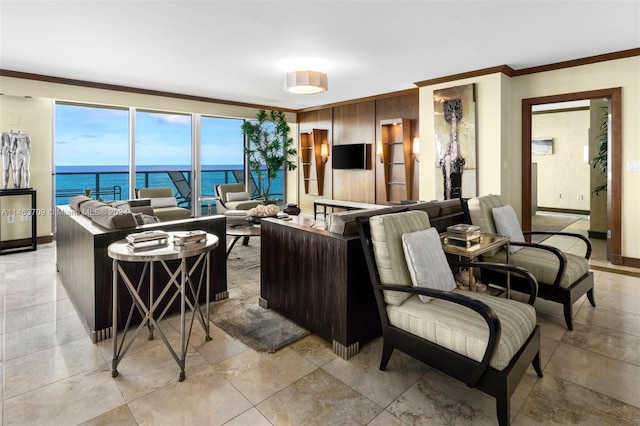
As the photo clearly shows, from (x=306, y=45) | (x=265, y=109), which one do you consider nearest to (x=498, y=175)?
(x=306, y=45)

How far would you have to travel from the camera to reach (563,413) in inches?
70.8

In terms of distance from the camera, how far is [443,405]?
73.3 inches

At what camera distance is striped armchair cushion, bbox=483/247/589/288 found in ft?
9.22

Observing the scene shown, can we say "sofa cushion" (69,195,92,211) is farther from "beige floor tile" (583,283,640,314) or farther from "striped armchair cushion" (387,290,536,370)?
"beige floor tile" (583,283,640,314)

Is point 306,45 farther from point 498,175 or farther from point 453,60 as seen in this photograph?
point 498,175

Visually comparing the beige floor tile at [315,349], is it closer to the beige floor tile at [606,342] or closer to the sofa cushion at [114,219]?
the sofa cushion at [114,219]

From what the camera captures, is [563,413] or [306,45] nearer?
[563,413]

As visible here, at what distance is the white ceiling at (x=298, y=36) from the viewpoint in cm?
324

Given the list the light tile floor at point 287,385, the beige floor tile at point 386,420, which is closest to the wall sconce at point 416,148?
the light tile floor at point 287,385

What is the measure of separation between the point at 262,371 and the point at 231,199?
558 cm

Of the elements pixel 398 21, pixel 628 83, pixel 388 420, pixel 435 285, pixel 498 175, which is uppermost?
pixel 398 21

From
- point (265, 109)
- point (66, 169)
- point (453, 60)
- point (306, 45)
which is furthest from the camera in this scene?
point (265, 109)

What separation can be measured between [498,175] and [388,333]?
3.82 meters

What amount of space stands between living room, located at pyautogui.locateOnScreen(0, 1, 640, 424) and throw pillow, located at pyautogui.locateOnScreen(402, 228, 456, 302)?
55cm
